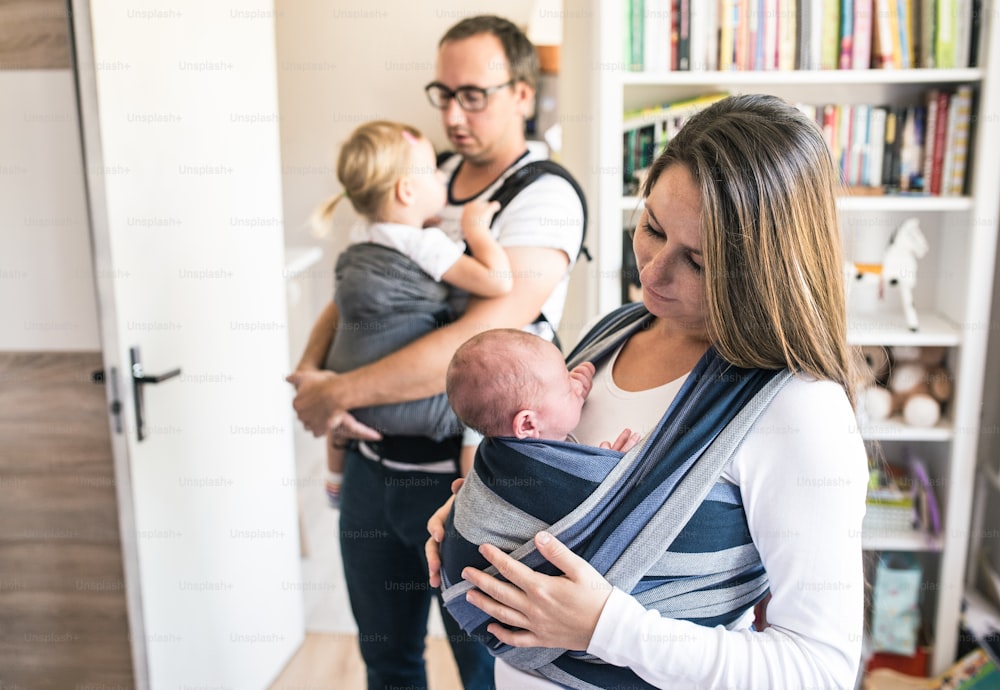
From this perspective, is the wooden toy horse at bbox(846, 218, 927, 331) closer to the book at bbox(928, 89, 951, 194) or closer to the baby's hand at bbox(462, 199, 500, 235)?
the book at bbox(928, 89, 951, 194)

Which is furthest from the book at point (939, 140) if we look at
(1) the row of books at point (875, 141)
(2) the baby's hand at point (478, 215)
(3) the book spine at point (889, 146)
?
(2) the baby's hand at point (478, 215)

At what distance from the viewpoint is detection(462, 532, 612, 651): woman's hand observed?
0.93 m

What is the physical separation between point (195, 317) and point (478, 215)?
786mm

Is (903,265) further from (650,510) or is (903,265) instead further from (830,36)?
(650,510)

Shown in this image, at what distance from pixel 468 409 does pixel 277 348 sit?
1384 mm

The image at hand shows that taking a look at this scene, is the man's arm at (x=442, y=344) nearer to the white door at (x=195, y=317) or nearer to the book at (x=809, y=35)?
the white door at (x=195, y=317)

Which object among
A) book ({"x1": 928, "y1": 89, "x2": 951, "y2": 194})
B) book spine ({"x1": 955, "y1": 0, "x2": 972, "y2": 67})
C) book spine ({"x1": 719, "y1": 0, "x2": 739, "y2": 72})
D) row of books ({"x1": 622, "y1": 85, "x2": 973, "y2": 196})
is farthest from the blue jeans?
book spine ({"x1": 955, "y1": 0, "x2": 972, "y2": 67})

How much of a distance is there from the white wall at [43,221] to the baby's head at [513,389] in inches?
36.8

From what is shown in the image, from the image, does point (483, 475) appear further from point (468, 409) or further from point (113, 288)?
point (113, 288)

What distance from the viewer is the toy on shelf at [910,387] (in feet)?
7.38

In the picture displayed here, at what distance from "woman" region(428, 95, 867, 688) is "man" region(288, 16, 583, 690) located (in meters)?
0.57

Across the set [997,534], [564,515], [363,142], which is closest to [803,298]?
[564,515]

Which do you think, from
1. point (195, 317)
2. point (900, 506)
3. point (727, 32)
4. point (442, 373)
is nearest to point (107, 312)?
point (195, 317)

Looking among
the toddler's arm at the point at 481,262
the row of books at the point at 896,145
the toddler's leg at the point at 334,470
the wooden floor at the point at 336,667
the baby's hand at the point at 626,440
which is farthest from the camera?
the wooden floor at the point at 336,667
